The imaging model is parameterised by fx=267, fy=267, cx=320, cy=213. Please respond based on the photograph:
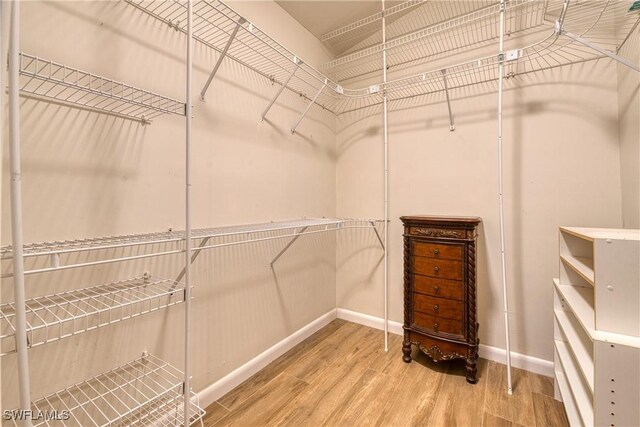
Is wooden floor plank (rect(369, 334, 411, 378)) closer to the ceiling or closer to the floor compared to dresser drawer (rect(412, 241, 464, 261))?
closer to the floor

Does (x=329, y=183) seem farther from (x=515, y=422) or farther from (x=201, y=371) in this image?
(x=515, y=422)

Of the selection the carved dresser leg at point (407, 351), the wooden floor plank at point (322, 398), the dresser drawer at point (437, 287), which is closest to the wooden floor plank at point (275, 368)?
the wooden floor plank at point (322, 398)

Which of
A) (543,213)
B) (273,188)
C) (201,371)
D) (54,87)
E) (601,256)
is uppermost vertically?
(54,87)

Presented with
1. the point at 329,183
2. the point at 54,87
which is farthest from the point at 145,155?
the point at 329,183

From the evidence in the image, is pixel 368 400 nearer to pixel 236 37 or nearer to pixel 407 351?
pixel 407 351

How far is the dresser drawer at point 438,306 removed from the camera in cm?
163

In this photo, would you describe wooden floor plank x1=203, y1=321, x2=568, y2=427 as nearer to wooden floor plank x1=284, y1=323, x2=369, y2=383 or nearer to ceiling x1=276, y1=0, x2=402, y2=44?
wooden floor plank x1=284, y1=323, x2=369, y2=383

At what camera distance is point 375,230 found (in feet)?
7.41

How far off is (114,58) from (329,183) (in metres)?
1.67

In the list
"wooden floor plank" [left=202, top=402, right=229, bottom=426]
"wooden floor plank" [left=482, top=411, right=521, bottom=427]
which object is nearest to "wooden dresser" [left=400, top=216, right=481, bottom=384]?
"wooden floor plank" [left=482, top=411, right=521, bottom=427]

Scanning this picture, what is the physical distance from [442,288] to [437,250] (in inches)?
9.4

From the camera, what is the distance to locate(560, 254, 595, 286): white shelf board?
1047mm

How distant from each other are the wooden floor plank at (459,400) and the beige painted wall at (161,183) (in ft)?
3.45

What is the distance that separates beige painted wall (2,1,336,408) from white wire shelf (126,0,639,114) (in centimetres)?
10
